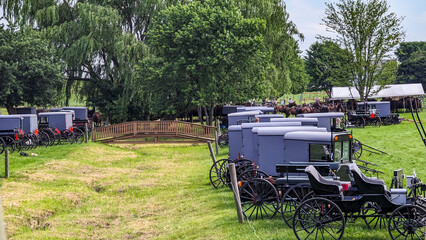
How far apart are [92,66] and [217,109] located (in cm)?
1218

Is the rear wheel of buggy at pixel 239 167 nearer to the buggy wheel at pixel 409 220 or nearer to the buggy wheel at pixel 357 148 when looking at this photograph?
the buggy wheel at pixel 357 148

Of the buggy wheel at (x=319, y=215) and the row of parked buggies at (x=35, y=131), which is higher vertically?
the row of parked buggies at (x=35, y=131)

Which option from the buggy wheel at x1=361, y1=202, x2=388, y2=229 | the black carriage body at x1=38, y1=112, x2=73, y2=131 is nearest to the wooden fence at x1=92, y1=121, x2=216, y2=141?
the black carriage body at x1=38, y1=112, x2=73, y2=131

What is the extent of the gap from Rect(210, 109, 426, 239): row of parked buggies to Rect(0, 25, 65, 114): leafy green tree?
2840cm

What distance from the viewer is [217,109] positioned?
49656 mm

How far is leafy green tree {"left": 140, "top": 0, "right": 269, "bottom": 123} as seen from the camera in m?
40.6

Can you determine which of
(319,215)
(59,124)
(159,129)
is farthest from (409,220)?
(159,129)

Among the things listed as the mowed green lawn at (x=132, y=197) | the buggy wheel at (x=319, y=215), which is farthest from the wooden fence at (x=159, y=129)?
the buggy wheel at (x=319, y=215)

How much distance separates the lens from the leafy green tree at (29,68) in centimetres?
4341

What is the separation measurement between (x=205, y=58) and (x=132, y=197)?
21.5 meters

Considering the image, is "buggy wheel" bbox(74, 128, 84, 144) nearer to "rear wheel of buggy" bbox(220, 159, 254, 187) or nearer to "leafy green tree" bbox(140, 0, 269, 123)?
"leafy green tree" bbox(140, 0, 269, 123)

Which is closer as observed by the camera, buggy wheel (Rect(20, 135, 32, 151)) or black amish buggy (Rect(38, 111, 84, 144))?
buggy wheel (Rect(20, 135, 32, 151))

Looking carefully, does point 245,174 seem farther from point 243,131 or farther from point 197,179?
point 197,179

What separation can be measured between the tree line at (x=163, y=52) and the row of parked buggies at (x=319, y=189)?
2176cm
